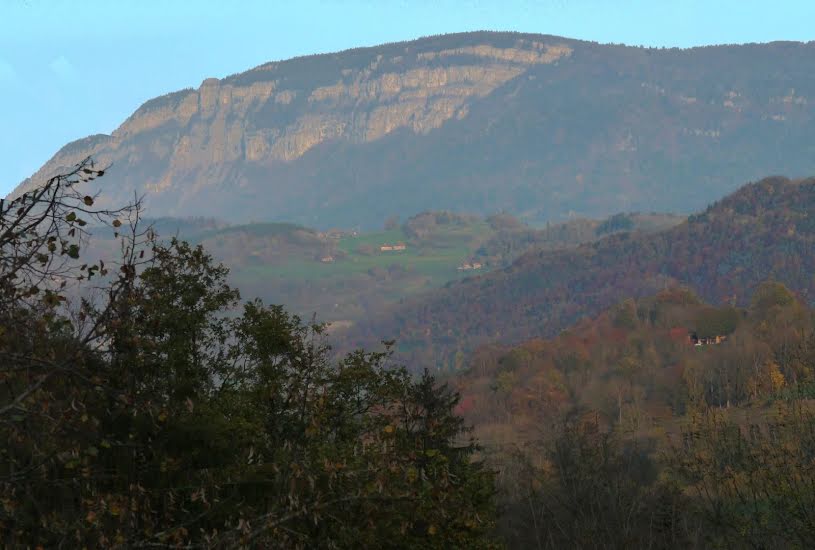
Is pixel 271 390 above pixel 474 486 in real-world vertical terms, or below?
above

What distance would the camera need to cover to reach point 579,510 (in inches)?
1697

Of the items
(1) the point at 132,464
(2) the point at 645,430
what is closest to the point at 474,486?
(1) the point at 132,464

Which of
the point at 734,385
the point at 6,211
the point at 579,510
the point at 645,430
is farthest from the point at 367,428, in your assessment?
the point at 734,385

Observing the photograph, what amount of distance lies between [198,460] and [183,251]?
7.28 m

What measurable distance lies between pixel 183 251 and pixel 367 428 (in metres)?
7.96

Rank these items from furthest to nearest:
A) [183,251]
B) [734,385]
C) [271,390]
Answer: [734,385], [183,251], [271,390]

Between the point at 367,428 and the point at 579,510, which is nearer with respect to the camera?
the point at 367,428

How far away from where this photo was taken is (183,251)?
3434cm

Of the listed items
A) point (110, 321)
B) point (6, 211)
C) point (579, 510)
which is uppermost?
point (6, 211)

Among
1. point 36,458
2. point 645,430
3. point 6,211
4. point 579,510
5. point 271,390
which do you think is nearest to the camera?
point 6,211

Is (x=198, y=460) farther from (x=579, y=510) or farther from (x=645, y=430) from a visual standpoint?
(x=645, y=430)

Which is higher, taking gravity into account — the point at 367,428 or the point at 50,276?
the point at 50,276

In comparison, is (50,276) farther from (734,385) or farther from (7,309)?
(734,385)

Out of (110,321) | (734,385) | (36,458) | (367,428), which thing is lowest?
(734,385)
